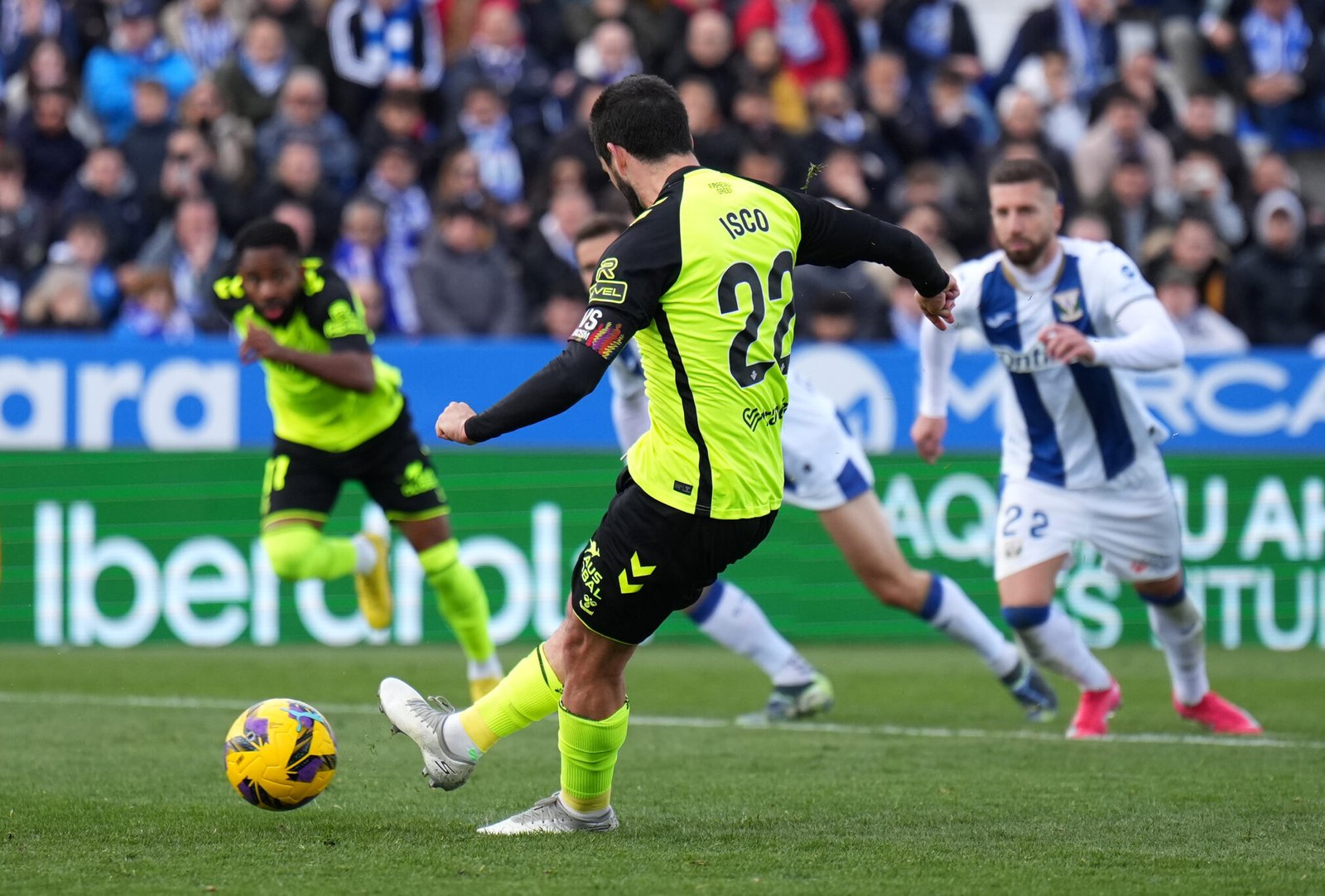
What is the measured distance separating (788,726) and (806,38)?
385 inches

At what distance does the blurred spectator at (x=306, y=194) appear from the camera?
599 inches

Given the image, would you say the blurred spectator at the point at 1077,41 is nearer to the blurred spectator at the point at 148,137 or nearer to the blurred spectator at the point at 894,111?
the blurred spectator at the point at 894,111

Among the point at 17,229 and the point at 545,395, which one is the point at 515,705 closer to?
the point at 545,395

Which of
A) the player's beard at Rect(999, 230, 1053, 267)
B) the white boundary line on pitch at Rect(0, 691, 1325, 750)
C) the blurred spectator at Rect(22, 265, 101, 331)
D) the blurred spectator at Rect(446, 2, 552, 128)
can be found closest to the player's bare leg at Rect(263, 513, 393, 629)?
the white boundary line on pitch at Rect(0, 691, 1325, 750)

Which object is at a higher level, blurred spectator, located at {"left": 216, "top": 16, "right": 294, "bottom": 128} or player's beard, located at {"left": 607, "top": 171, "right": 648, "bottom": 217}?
player's beard, located at {"left": 607, "top": 171, "right": 648, "bottom": 217}

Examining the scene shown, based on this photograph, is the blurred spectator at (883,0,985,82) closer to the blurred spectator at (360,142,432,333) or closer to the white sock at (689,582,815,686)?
the blurred spectator at (360,142,432,333)

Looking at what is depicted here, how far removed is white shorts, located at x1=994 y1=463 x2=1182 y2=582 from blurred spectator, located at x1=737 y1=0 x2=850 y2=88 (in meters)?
9.43

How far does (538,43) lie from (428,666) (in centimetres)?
769

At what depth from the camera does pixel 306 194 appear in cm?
1525

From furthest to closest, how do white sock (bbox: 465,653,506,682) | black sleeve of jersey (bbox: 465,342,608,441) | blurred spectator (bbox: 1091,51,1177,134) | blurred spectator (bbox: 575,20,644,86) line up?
1. blurred spectator (bbox: 1091,51,1177,134)
2. blurred spectator (bbox: 575,20,644,86)
3. white sock (bbox: 465,653,506,682)
4. black sleeve of jersey (bbox: 465,342,608,441)

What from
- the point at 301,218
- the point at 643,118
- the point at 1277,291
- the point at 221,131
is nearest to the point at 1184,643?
the point at 643,118

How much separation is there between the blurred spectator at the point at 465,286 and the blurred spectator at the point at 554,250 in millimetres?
286

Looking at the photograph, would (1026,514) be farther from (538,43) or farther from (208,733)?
(538,43)

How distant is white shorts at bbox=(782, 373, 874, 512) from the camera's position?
29.4 ft
